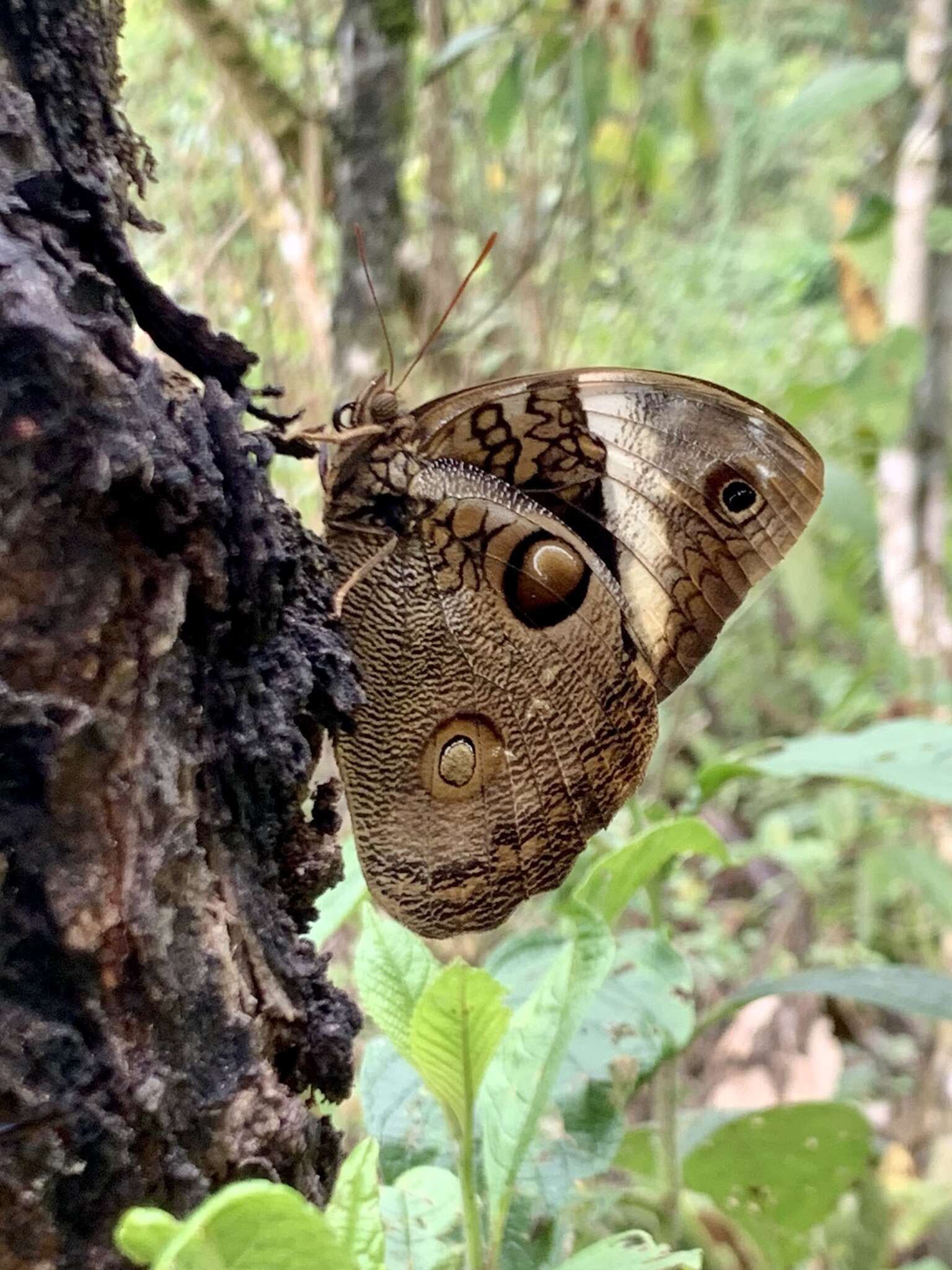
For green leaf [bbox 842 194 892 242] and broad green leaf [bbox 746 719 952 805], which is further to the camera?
green leaf [bbox 842 194 892 242]

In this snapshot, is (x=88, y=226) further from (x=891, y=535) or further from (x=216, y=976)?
(x=891, y=535)

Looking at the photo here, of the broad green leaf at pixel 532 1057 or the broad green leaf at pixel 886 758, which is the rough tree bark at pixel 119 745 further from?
the broad green leaf at pixel 886 758

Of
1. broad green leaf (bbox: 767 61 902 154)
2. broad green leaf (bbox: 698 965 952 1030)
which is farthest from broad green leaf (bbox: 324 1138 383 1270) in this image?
broad green leaf (bbox: 767 61 902 154)

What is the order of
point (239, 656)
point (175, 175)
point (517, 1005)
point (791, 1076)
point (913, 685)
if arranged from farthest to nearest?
point (791, 1076), point (913, 685), point (175, 175), point (517, 1005), point (239, 656)

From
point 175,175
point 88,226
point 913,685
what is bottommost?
point 88,226

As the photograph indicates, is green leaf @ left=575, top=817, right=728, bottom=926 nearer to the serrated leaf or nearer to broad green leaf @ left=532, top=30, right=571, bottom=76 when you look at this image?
the serrated leaf

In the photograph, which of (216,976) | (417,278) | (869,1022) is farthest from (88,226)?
(869,1022)
